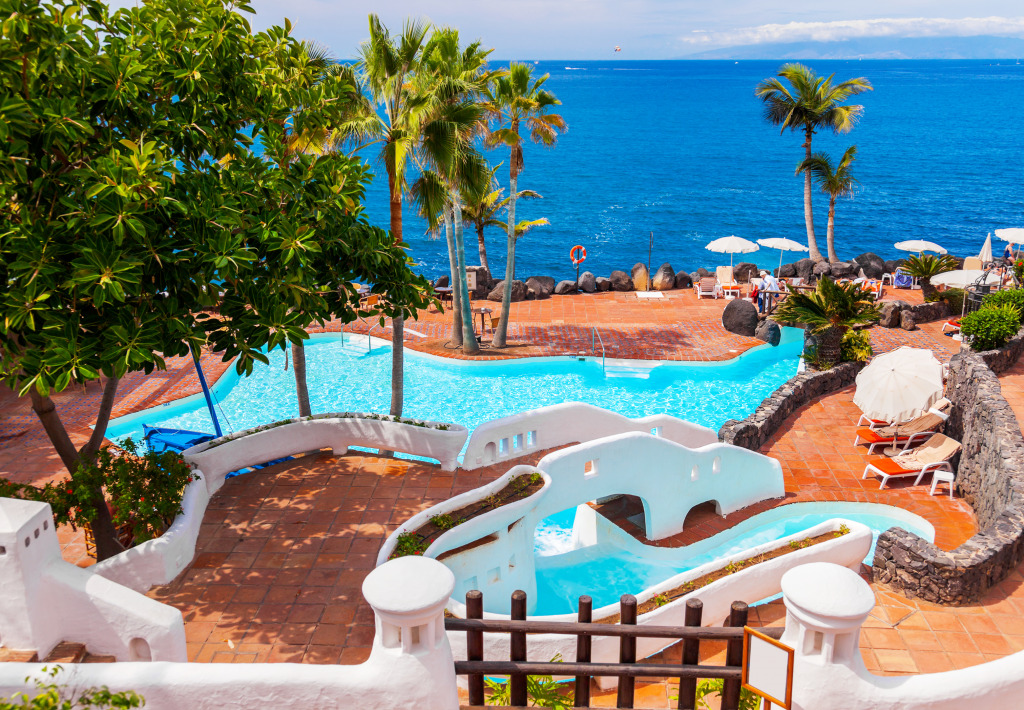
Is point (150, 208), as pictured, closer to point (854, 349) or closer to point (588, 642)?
point (588, 642)

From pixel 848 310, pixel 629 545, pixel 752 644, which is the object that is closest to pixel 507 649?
pixel 752 644

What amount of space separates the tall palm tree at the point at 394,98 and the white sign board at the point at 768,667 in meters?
10.8

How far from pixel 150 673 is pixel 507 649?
4.71 metres

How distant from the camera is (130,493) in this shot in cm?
1029

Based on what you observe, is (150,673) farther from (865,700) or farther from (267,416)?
(267,416)

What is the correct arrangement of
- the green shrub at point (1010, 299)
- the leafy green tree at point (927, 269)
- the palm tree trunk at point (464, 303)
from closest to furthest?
1. the green shrub at point (1010, 299)
2. the palm tree trunk at point (464, 303)
3. the leafy green tree at point (927, 269)

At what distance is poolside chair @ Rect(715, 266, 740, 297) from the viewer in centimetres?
3256

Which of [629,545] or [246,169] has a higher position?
[246,169]

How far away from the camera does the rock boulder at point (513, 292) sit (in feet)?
105

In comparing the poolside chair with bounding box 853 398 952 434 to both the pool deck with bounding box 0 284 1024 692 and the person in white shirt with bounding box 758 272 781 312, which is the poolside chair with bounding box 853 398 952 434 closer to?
the pool deck with bounding box 0 284 1024 692

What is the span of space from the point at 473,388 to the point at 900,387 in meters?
11.8

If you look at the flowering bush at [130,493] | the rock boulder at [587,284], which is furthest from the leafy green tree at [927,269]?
the flowering bush at [130,493]

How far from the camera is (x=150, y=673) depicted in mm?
6387

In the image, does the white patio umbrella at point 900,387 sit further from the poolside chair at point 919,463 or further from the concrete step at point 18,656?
the concrete step at point 18,656
